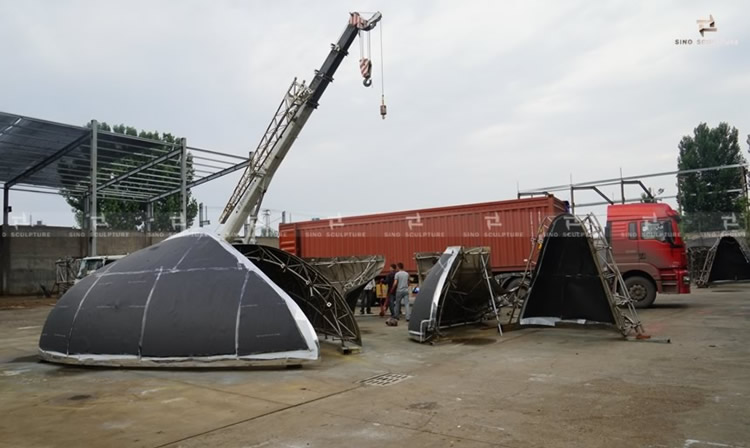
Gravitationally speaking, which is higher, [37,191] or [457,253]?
[37,191]

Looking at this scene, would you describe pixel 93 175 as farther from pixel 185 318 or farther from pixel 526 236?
pixel 526 236

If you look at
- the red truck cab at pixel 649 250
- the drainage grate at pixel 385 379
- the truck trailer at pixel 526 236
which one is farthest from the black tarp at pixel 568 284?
the drainage grate at pixel 385 379

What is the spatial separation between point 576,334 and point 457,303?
2725mm

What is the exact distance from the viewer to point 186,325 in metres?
7.93

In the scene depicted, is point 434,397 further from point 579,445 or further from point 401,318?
point 401,318

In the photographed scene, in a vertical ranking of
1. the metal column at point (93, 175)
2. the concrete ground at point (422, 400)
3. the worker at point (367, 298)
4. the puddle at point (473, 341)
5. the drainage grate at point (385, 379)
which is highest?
the metal column at point (93, 175)

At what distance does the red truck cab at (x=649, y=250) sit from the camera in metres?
14.2

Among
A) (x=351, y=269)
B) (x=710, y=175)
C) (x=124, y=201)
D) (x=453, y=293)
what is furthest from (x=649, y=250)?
(x=710, y=175)

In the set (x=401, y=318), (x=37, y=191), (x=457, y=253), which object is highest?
(x=37, y=191)

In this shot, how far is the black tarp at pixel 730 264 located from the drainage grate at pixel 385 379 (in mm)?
23730

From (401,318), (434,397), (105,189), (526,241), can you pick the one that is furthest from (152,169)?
(434,397)

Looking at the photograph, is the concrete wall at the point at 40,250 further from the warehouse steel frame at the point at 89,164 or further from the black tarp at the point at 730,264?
the black tarp at the point at 730,264

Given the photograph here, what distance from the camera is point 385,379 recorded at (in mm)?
7359

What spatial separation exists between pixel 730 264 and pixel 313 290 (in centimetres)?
2491
